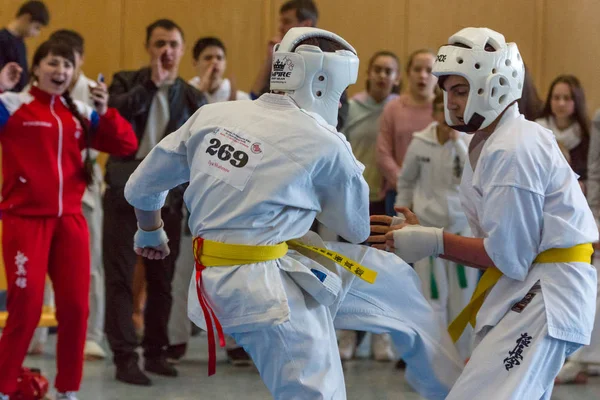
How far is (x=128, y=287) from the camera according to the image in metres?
5.81

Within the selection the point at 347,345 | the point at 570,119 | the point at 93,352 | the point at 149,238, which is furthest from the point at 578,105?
the point at 149,238

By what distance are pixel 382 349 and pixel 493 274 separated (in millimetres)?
3036

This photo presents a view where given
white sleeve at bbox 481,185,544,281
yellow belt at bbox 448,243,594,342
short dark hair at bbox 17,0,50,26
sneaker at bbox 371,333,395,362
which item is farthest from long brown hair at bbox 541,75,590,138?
short dark hair at bbox 17,0,50,26

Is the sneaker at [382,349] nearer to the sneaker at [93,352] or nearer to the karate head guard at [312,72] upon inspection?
the sneaker at [93,352]

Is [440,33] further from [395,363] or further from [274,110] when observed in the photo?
[274,110]

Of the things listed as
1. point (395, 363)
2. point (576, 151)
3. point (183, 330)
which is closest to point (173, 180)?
point (183, 330)

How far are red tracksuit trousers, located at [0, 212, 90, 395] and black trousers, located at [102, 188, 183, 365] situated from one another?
750 millimetres

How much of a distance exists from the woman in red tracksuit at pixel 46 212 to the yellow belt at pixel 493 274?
215 centimetres

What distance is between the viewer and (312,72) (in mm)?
3287

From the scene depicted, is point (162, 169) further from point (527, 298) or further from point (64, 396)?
point (64, 396)

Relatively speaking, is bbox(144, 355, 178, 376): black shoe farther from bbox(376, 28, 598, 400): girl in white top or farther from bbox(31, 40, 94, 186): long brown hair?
bbox(376, 28, 598, 400): girl in white top

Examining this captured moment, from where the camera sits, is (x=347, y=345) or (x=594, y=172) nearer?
(x=594, y=172)

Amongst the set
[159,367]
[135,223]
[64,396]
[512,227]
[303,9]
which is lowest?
[159,367]

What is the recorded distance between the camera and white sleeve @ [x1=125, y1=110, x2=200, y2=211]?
132 inches
